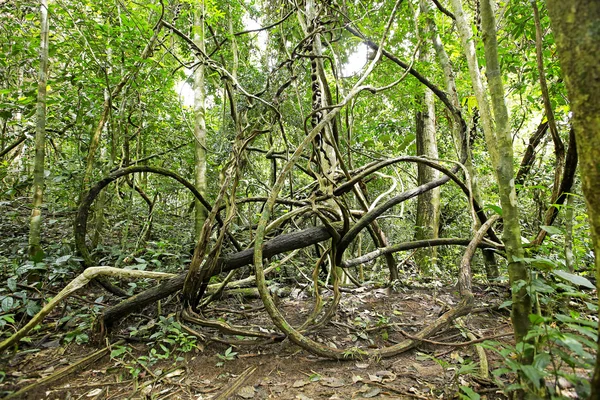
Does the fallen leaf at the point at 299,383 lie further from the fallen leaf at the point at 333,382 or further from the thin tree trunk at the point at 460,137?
the thin tree trunk at the point at 460,137

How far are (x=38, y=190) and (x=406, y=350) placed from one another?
11.0 feet

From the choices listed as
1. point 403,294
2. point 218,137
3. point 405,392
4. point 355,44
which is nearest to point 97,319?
point 405,392

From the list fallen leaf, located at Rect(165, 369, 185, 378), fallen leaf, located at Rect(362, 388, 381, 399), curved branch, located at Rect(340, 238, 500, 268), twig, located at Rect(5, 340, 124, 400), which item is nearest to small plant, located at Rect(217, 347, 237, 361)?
fallen leaf, located at Rect(165, 369, 185, 378)

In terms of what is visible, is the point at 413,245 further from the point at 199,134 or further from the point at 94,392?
the point at 199,134

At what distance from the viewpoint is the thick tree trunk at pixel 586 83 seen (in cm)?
84

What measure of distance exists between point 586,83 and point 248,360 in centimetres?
218

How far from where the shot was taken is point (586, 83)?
2.82 feet

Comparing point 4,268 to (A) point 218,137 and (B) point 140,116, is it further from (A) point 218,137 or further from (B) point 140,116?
(A) point 218,137

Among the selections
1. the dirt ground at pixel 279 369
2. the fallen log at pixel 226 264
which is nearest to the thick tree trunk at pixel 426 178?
the dirt ground at pixel 279 369

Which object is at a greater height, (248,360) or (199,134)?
(199,134)

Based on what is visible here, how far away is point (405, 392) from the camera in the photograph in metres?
1.67

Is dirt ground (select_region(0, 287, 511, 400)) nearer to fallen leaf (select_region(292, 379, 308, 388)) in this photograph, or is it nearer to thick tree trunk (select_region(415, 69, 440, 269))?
fallen leaf (select_region(292, 379, 308, 388))

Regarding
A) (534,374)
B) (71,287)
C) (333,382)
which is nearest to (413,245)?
(333,382)

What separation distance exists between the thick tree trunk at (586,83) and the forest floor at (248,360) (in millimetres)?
908
